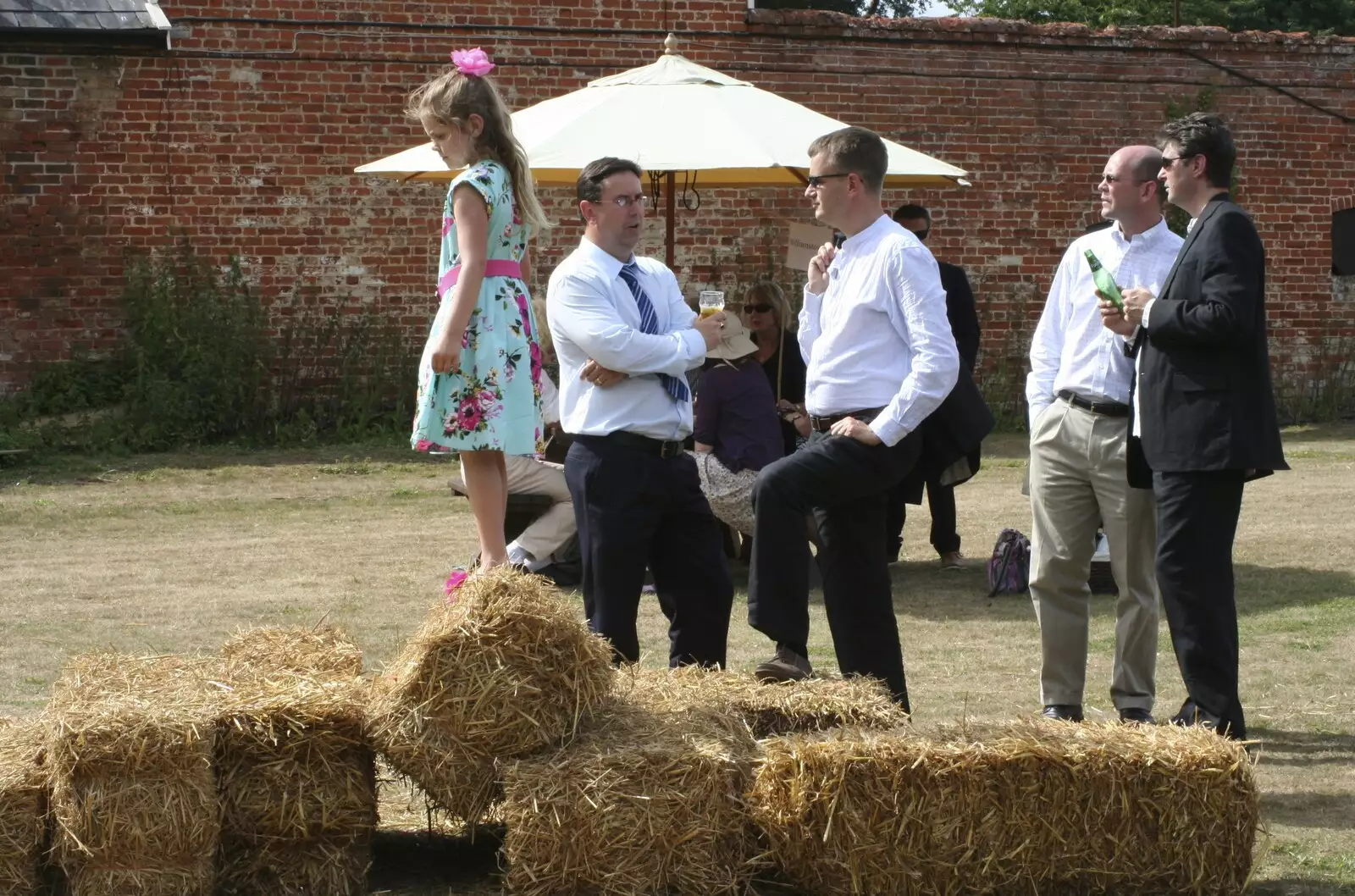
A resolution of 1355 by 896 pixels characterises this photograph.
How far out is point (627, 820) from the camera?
3.95 meters

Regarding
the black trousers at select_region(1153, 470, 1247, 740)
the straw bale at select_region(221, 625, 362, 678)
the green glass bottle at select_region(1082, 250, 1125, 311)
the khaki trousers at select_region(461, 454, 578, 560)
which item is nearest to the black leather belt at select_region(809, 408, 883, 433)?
the green glass bottle at select_region(1082, 250, 1125, 311)

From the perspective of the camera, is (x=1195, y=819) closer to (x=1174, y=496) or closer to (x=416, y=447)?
(x=1174, y=496)

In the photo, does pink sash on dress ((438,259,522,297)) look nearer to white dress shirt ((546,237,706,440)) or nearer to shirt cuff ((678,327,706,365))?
white dress shirt ((546,237,706,440))

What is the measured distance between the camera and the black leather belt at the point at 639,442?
5.35 metres

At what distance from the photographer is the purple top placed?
27.7 feet

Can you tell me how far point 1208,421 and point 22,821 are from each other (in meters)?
3.51

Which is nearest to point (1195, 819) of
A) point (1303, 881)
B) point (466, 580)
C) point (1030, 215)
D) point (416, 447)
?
point (1303, 881)

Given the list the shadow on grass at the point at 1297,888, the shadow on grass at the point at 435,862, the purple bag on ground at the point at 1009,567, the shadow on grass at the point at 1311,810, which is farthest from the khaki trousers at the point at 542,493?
the shadow on grass at the point at 1297,888

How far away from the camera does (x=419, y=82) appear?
15.5 metres

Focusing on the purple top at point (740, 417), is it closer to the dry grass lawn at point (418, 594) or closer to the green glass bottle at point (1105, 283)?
the dry grass lawn at point (418, 594)

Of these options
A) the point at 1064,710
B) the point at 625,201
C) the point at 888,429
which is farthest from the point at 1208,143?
the point at 1064,710

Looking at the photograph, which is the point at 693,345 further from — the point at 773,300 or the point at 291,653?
the point at 773,300

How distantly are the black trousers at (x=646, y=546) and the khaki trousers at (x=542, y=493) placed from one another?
3.36 m

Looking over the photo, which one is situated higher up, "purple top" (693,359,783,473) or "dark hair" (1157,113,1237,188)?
"dark hair" (1157,113,1237,188)
